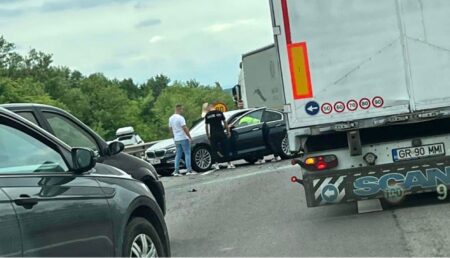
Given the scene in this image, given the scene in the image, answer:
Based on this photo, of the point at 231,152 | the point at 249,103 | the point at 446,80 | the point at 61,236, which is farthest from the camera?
the point at 249,103

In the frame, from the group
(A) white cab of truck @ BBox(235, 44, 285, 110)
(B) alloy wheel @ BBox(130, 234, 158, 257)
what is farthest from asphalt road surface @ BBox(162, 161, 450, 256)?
(A) white cab of truck @ BBox(235, 44, 285, 110)

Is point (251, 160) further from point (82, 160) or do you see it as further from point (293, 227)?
point (82, 160)

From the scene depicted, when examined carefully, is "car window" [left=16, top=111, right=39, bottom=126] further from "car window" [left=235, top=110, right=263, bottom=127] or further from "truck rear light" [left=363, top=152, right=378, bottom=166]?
"car window" [left=235, top=110, right=263, bottom=127]

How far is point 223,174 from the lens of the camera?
59.7 feet

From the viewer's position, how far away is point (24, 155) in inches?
195

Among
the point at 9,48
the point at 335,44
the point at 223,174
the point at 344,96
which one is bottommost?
the point at 223,174

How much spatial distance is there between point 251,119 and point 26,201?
52.8 ft

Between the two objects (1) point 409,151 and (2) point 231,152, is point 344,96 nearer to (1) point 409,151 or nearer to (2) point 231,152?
(1) point 409,151


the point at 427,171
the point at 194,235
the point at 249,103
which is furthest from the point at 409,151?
the point at 249,103

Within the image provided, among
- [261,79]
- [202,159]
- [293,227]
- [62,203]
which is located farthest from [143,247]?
[261,79]

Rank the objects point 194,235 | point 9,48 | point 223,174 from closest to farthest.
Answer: point 194,235 → point 223,174 → point 9,48

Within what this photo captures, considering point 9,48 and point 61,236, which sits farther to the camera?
point 9,48

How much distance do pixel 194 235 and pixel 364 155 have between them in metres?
2.32

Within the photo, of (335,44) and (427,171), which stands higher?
(335,44)
